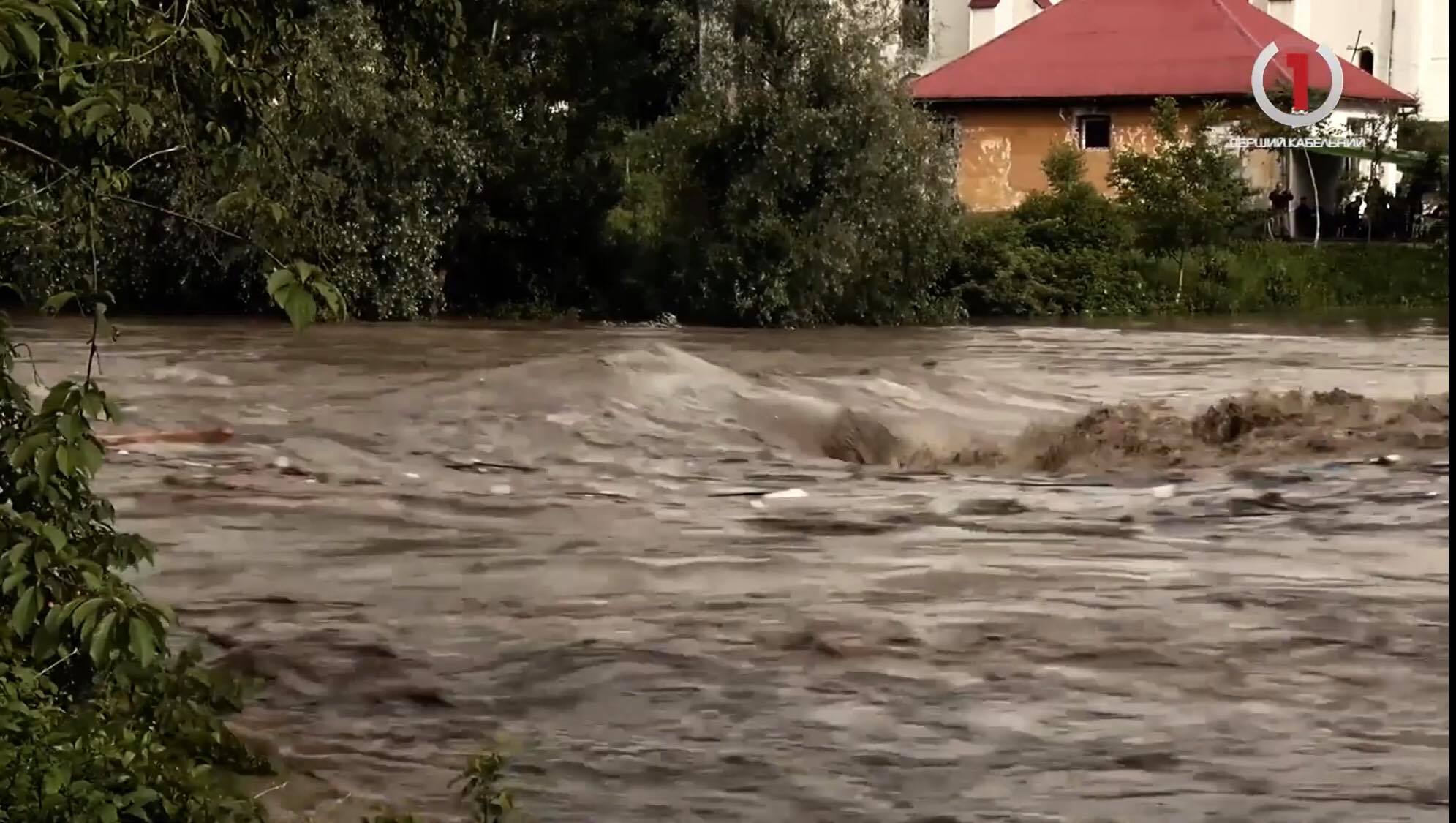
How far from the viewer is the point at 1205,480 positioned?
16.7 metres

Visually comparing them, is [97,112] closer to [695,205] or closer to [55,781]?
[55,781]

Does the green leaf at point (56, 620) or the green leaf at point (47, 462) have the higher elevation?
the green leaf at point (47, 462)

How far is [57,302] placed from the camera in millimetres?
4633

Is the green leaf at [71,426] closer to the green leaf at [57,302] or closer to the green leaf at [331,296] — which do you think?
the green leaf at [57,302]

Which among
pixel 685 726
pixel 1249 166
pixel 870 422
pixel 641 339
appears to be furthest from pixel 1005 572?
pixel 1249 166

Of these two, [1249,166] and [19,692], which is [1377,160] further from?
[19,692]

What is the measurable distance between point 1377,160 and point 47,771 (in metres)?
38.1

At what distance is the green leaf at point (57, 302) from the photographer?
4627 mm

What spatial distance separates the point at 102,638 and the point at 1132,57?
39963mm

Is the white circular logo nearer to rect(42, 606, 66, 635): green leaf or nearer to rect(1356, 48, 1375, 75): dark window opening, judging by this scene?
rect(1356, 48, 1375, 75): dark window opening

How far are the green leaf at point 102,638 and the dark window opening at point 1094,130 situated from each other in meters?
38.7

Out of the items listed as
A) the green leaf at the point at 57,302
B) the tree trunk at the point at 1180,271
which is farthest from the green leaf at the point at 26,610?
the tree trunk at the point at 1180,271

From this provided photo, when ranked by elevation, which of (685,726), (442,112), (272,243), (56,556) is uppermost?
(442,112)

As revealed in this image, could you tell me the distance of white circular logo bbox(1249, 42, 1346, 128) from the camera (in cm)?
3912
